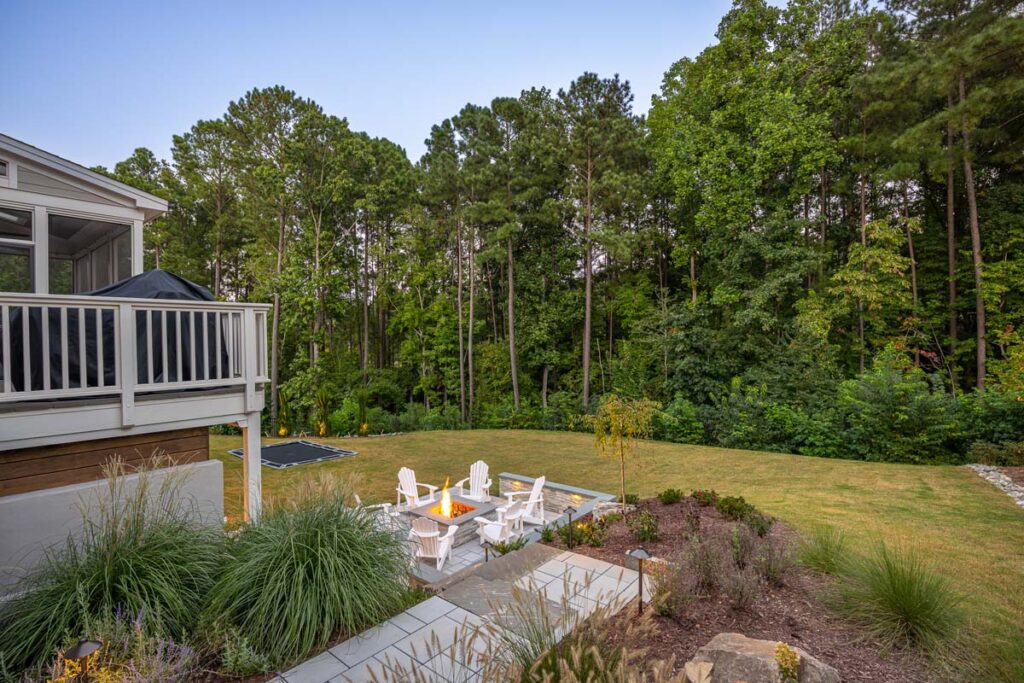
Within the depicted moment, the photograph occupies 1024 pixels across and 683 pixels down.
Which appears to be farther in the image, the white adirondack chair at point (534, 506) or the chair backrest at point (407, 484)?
the chair backrest at point (407, 484)

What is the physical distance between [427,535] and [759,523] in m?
3.76

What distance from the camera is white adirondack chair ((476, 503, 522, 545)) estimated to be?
18.7ft

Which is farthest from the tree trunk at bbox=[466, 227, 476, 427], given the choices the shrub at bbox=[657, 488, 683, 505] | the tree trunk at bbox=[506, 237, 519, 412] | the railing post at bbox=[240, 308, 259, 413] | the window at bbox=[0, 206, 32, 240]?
the railing post at bbox=[240, 308, 259, 413]

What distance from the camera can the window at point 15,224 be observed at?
4934mm

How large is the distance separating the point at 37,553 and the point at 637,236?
1622cm

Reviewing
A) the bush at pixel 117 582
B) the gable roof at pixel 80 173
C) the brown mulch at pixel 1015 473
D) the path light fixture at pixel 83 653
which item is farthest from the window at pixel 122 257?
the brown mulch at pixel 1015 473

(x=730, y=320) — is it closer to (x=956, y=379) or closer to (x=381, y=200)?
(x=956, y=379)

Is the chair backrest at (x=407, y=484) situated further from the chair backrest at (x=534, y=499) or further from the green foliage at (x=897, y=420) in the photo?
the green foliage at (x=897, y=420)

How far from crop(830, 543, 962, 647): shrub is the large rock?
67cm

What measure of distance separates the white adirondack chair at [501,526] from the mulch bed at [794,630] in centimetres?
232

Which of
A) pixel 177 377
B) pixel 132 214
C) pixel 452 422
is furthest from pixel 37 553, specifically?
pixel 452 422

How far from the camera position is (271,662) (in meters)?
2.57

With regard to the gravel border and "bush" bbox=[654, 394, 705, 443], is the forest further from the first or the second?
the gravel border

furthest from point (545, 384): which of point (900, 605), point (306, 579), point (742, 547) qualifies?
point (306, 579)
